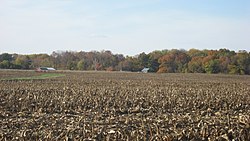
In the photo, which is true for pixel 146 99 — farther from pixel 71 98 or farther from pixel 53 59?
pixel 53 59

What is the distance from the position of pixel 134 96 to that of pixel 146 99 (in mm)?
1240

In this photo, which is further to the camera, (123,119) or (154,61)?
(154,61)

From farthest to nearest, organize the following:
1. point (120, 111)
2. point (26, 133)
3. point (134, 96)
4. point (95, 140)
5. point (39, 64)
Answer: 1. point (39, 64)
2. point (134, 96)
3. point (120, 111)
4. point (26, 133)
5. point (95, 140)

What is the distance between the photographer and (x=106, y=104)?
17.5m

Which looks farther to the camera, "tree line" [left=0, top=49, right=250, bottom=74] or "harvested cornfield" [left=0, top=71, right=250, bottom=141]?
"tree line" [left=0, top=49, right=250, bottom=74]

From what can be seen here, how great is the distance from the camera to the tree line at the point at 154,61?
8750 centimetres

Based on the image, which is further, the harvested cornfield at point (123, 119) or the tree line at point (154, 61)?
the tree line at point (154, 61)

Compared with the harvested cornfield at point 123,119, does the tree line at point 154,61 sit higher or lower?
higher

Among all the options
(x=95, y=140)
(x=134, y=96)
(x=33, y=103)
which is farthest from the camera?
(x=134, y=96)

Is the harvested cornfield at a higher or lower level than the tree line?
lower

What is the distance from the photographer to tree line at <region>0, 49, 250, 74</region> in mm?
87500

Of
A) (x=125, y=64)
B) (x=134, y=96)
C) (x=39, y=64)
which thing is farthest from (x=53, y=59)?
(x=134, y=96)

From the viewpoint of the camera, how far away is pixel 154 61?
104m

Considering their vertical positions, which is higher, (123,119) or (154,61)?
(154,61)
